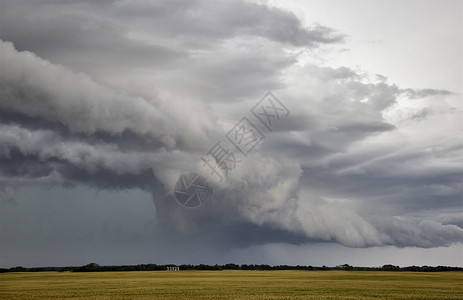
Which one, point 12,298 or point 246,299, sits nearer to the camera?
point 246,299

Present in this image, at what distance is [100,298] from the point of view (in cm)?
6081

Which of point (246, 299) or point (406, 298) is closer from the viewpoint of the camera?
point (246, 299)

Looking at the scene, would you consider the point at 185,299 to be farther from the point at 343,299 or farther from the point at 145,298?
the point at 343,299

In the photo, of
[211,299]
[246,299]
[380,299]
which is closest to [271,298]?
[246,299]

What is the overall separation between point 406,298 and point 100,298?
42977mm

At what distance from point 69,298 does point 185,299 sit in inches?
651

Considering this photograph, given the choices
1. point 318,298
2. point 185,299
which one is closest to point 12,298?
point 185,299

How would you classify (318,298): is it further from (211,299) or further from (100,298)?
(100,298)

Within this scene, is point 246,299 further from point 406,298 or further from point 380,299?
point 406,298

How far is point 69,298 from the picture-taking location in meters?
62.0

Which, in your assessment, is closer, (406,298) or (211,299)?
Answer: (211,299)

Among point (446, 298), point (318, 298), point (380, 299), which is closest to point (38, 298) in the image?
point (318, 298)

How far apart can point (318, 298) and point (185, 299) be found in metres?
18.4

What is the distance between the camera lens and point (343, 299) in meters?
60.9
